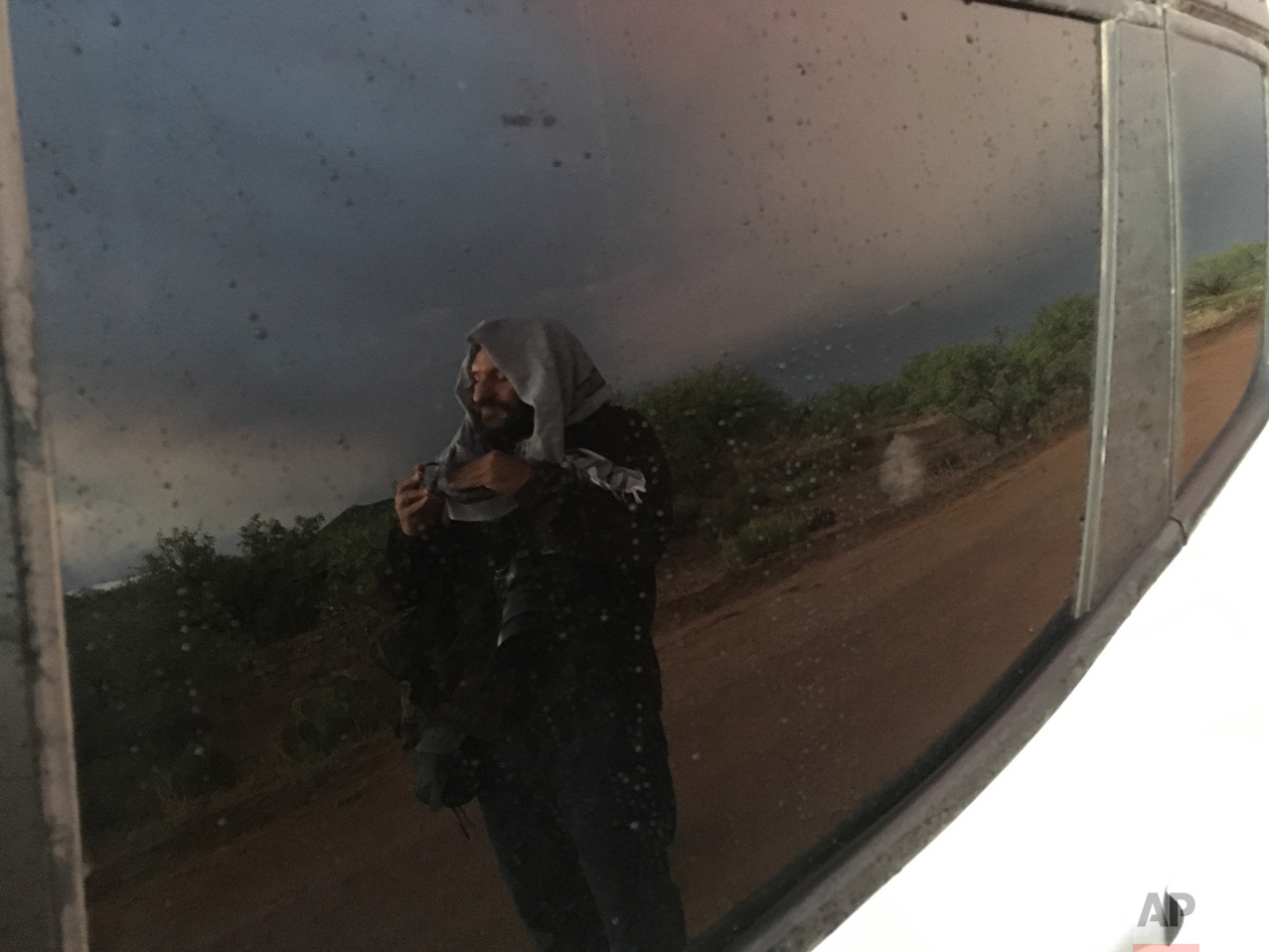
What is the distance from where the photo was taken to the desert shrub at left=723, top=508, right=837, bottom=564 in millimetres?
1003

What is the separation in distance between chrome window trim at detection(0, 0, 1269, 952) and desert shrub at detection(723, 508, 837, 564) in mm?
413

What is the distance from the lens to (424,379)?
2.78ft

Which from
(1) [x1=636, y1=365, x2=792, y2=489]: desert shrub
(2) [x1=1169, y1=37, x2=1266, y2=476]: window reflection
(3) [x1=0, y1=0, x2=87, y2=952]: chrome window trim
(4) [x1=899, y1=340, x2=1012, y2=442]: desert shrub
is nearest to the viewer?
(3) [x1=0, y1=0, x2=87, y2=952]: chrome window trim

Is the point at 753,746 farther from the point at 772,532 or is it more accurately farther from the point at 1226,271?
the point at 1226,271

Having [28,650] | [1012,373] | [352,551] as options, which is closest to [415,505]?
[352,551]

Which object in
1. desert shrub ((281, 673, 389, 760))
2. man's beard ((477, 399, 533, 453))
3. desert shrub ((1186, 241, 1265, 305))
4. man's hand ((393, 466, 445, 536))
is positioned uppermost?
desert shrub ((1186, 241, 1265, 305))

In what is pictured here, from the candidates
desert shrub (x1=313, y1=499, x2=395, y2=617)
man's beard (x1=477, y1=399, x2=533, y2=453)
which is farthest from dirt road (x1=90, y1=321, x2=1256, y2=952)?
man's beard (x1=477, y1=399, x2=533, y2=453)

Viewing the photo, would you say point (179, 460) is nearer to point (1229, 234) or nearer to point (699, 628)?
point (699, 628)

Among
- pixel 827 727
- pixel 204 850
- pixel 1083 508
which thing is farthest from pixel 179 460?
pixel 1083 508

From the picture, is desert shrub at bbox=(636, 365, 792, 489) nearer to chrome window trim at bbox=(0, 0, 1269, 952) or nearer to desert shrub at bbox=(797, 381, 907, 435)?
desert shrub at bbox=(797, 381, 907, 435)

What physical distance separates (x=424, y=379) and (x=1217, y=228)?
1.41m

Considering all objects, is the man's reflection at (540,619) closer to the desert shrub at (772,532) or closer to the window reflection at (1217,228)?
the desert shrub at (772,532)

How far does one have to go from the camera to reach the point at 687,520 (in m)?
0.96

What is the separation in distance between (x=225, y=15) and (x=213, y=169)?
0.43ft
